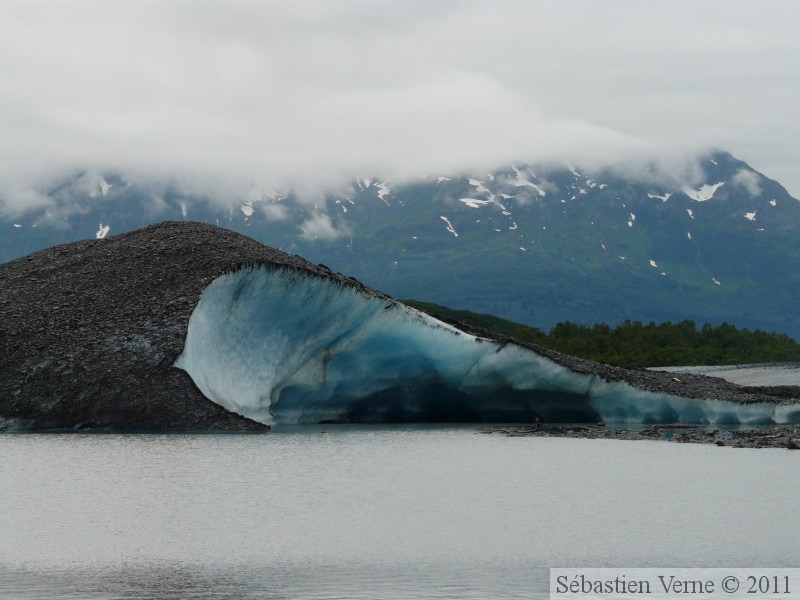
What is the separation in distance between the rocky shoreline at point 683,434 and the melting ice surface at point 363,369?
1407 millimetres

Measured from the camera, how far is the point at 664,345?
4456 inches

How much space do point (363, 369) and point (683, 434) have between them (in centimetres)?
1092

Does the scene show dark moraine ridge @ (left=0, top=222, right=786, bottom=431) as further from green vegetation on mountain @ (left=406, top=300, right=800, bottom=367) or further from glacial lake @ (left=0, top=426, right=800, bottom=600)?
green vegetation on mountain @ (left=406, top=300, right=800, bottom=367)

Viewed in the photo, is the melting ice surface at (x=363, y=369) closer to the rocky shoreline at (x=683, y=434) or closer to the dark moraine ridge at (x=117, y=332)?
the dark moraine ridge at (x=117, y=332)

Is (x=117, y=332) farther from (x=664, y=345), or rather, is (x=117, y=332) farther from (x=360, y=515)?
(x=664, y=345)

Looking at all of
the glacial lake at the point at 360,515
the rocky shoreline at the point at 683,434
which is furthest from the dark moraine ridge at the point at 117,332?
the rocky shoreline at the point at 683,434

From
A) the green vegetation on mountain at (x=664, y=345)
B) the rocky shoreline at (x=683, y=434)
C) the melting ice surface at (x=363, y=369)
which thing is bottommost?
the rocky shoreline at (x=683, y=434)

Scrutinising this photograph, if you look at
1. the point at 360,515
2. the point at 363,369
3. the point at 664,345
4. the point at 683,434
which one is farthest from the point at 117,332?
the point at 664,345

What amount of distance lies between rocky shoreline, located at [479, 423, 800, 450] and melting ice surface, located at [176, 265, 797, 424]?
4.62 ft

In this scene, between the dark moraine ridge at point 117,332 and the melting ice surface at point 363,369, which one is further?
the melting ice surface at point 363,369

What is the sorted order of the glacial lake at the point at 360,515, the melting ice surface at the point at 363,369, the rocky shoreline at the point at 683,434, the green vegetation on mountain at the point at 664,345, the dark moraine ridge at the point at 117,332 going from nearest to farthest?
the glacial lake at the point at 360,515 < the dark moraine ridge at the point at 117,332 < the rocky shoreline at the point at 683,434 < the melting ice surface at the point at 363,369 < the green vegetation on mountain at the point at 664,345

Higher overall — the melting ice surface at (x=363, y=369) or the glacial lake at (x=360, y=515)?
the melting ice surface at (x=363, y=369)

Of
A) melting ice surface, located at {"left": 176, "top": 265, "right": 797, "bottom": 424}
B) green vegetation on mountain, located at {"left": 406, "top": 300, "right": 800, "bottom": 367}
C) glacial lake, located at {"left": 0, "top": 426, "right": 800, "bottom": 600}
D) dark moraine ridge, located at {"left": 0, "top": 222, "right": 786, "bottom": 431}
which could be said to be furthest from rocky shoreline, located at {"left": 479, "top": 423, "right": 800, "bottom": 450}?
green vegetation on mountain, located at {"left": 406, "top": 300, "right": 800, "bottom": 367}

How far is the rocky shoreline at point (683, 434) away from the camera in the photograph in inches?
1401
